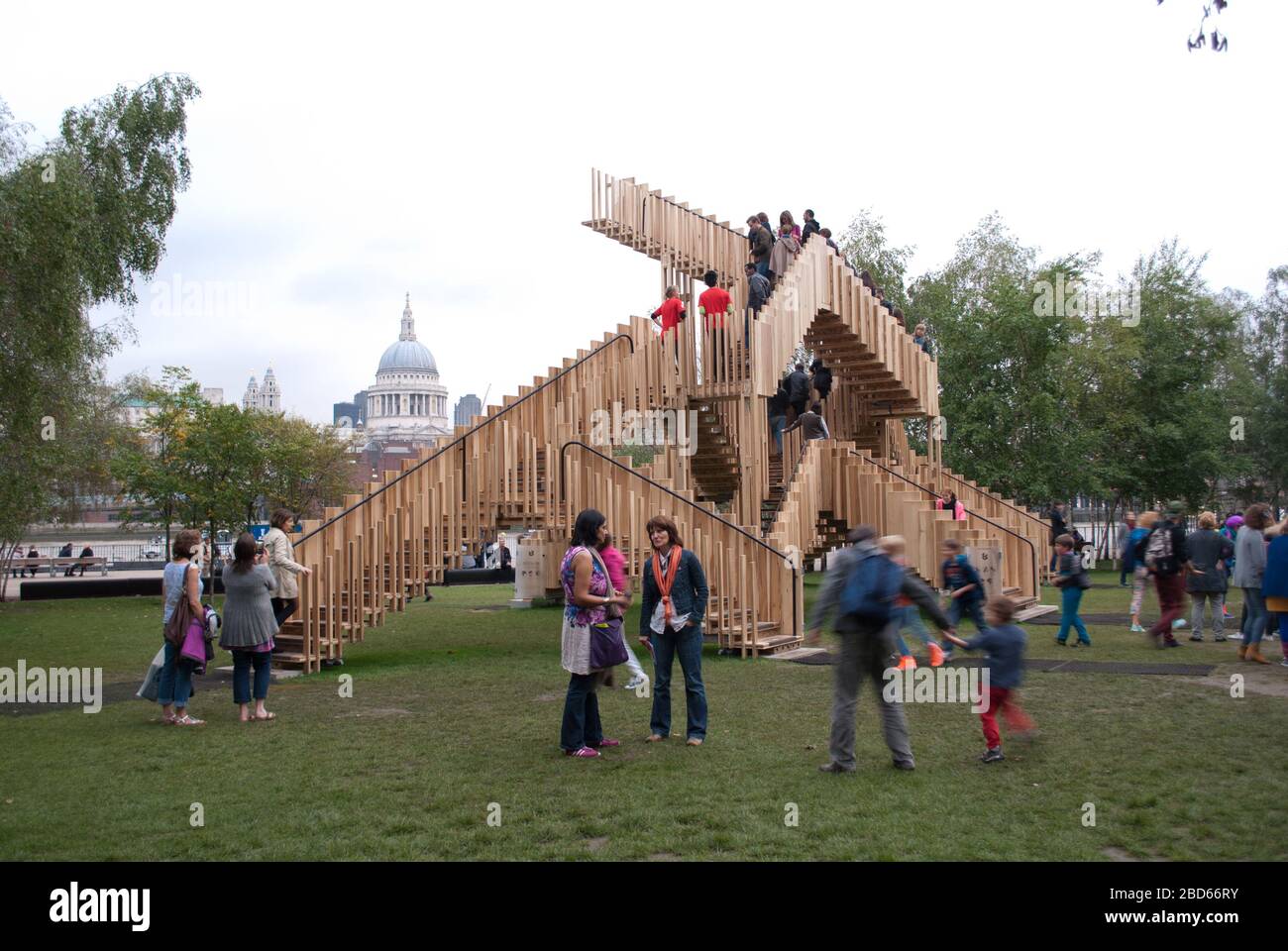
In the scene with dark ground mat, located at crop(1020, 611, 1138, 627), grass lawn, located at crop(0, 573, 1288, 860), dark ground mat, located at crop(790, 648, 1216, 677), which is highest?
dark ground mat, located at crop(1020, 611, 1138, 627)

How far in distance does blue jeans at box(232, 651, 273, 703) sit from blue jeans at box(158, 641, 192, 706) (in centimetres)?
41

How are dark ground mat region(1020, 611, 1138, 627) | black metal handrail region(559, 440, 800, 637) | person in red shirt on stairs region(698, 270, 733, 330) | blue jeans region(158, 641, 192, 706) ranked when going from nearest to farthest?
1. blue jeans region(158, 641, 192, 706)
2. black metal handrail region(559, 440, 800, 637)
3. dark ground mat region(1020, 611, 1138, 627)
4. person in red shirt on stairs region(698, 270, 733, 330)

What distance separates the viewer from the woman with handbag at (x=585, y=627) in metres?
7.98

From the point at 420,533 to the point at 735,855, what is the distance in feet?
29.7

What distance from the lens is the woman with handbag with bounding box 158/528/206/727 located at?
9.52 metres

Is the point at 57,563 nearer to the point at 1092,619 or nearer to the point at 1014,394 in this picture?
the point at 1014,394

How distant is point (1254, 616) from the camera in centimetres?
1213

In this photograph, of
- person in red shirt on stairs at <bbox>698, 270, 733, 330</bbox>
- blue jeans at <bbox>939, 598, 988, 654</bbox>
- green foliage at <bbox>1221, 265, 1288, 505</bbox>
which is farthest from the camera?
green foliage at <bbox>1221, 265, 1288, 505</bbox>

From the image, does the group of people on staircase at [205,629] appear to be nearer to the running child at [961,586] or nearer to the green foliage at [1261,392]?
the running child at [961,586]

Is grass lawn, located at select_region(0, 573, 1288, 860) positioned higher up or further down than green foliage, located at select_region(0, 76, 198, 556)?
further down

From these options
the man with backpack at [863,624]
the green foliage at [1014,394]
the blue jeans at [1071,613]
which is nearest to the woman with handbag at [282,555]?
the man with backpack at [863,624]

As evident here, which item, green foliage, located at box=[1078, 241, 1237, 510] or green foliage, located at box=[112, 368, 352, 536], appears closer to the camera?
green foliage, located at box=[112, 368, 352, 536]

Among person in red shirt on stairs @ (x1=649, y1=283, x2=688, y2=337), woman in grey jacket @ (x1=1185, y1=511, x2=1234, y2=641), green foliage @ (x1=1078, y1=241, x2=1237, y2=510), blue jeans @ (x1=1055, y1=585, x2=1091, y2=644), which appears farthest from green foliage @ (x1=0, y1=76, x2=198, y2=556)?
green foliage @ (x1=1078, y1=241, x2=1237, y2=510)

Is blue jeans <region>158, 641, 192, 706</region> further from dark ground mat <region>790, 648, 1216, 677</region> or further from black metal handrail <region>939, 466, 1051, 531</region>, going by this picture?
black metal handrail <region>939, 466, 1051, 531</region>
